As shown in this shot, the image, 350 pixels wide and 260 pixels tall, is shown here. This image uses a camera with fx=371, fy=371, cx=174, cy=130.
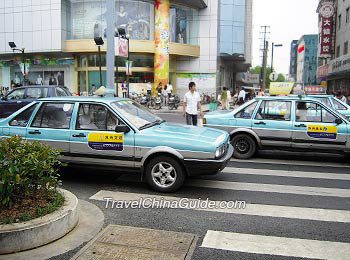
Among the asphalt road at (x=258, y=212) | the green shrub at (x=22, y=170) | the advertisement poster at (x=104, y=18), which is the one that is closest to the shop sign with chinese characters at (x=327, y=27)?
the advertisement poster at (x=104, y=18)

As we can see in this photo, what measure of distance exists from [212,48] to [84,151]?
30.0 meters

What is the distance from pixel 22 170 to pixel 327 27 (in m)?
40.8

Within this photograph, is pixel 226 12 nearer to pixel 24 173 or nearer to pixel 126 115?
pixel 126 115

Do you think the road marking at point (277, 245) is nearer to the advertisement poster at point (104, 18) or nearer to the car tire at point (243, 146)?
the car tire at point (243, 146)

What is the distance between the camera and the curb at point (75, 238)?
151 inches

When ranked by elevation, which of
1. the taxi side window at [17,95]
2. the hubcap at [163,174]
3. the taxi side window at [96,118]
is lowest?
the hubcap at [163,174]

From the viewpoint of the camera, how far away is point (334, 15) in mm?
39281

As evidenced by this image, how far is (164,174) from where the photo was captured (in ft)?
19.6

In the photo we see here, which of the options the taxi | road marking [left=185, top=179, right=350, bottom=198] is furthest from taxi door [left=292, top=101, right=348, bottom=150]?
road marking [left=185, top=179, right=350, bottom=198]

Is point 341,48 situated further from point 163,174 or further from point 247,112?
point 163,174

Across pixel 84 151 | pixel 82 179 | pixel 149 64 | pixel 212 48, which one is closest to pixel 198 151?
pixel 84 151

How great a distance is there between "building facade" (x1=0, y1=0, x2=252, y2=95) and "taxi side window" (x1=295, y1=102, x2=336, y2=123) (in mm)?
23242

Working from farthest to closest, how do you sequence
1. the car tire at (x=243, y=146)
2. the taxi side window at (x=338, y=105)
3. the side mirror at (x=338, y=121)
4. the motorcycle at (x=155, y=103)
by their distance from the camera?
1. the motorcycle at (x=155, y=103)
2. the taxi side window at (x=338, y=105)
3. the car tire at (x=243, y=146)
4. the side mirror at (x=338, y=121)

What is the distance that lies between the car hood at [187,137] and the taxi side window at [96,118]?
594mm
